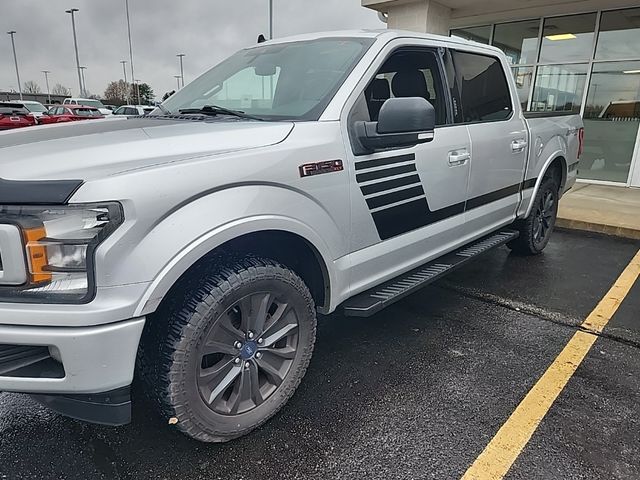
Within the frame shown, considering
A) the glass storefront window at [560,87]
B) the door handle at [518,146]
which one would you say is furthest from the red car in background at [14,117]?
the door handle at [518,146]

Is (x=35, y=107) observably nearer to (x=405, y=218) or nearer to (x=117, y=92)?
(x=405, y=218)

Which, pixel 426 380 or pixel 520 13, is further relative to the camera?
pixel 520 13

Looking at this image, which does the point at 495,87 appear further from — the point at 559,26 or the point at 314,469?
the point at 559,26

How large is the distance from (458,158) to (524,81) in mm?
8238

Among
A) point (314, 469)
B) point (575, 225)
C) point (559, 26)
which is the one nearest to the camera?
point (314, 469)

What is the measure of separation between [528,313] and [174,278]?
3041 mm

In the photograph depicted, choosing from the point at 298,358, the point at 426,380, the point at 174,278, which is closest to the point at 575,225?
the point at 426,380

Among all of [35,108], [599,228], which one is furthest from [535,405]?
[35,108]

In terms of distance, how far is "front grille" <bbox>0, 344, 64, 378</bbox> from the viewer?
Result: 1726mm

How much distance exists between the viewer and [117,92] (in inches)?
2628

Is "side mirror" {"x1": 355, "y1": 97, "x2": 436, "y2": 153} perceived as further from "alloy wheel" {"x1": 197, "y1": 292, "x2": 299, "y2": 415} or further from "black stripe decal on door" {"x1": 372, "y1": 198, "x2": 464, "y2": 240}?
"alloy wheel" {"x1": 197, "y1": 292, "x2": 299, "y2": 415}

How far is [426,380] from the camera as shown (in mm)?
2887

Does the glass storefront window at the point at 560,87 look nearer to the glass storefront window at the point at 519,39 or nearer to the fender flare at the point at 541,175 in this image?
the glass storefront window at the point at 519,39

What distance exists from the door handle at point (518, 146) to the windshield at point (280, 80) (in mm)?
1858
